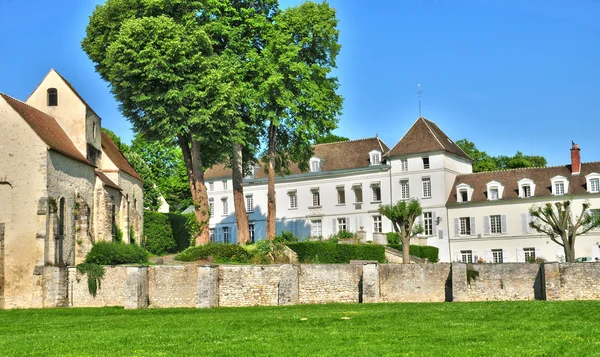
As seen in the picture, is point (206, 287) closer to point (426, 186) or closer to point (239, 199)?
point (239, 199)

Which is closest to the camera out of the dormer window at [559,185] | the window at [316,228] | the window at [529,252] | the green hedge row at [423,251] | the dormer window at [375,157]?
the green hedge row at [423,251]

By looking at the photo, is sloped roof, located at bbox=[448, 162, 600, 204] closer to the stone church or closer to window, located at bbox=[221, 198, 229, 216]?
window, located at bbox=[221, 198, 229, 216]

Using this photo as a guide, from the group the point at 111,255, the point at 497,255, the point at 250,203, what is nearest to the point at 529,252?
the point at 497,255

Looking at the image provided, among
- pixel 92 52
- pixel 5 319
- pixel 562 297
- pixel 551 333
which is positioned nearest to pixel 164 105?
pixel 92 52

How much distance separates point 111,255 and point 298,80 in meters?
13.8

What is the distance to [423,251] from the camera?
5603 cm

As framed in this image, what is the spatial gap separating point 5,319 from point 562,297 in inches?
802

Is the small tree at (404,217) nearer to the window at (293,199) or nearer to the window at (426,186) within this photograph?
the window at (426,186)

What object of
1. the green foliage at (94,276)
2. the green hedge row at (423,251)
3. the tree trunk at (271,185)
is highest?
the tree trunk at (271,185)

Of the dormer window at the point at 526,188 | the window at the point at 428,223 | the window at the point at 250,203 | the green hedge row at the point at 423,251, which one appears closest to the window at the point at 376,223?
the window at the point at 428,223

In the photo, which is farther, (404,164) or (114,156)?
(404,164)

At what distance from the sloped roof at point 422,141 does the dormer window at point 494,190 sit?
3.81m

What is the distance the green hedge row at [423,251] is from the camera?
178 ft

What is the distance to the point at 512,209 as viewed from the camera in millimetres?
59938
